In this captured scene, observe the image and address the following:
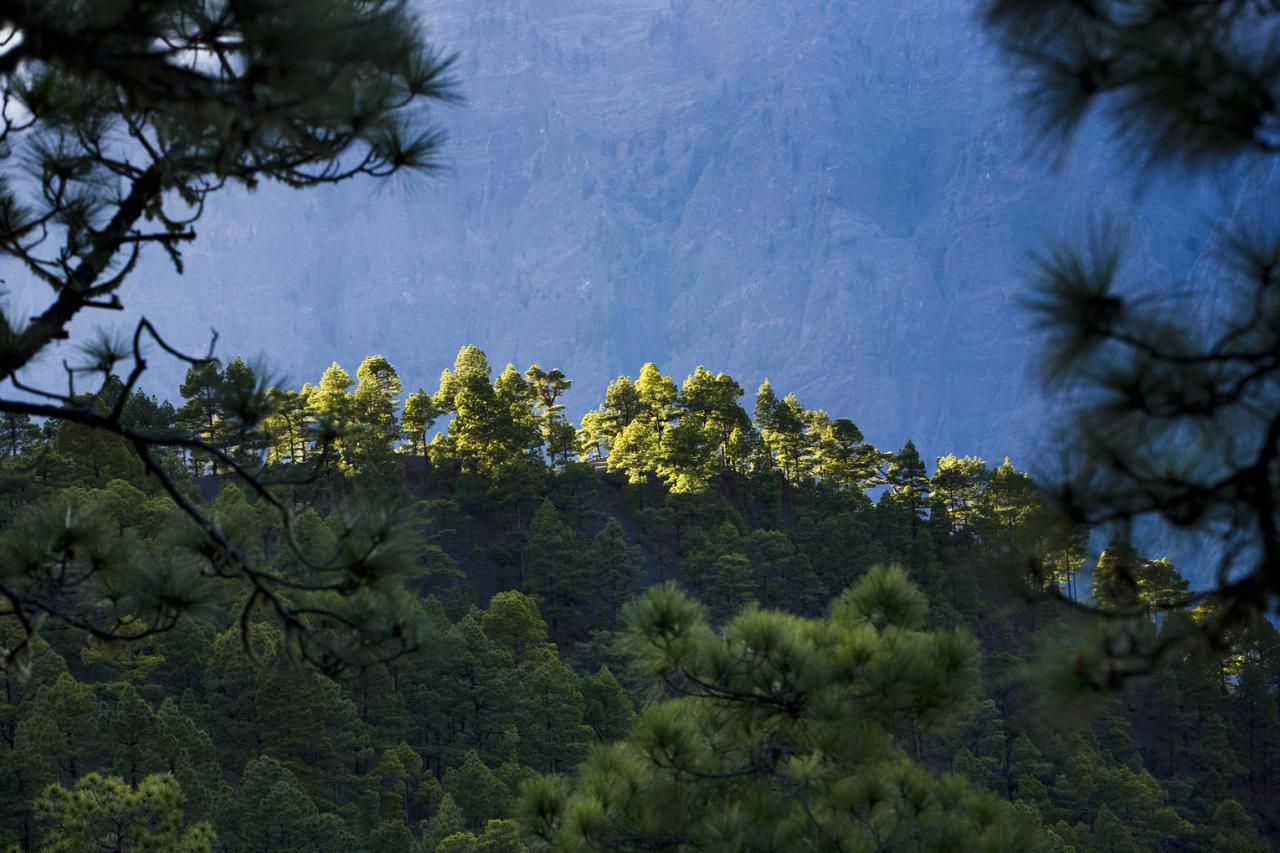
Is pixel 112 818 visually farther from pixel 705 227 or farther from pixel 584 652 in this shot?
pixel 705 227

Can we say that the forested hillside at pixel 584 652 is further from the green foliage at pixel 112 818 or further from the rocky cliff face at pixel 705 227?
the rocky cliff face at pixel 705 227

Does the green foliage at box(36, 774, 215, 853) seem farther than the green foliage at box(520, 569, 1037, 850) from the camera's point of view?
Yes

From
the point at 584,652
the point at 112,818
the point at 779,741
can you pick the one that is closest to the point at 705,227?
the point at 584,652

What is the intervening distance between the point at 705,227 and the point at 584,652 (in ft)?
398

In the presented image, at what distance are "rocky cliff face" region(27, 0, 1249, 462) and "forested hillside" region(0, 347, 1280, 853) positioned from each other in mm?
91525

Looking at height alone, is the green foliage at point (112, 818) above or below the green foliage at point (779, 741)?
below

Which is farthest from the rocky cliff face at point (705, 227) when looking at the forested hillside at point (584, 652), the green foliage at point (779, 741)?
the green foliage at point (779, 741)

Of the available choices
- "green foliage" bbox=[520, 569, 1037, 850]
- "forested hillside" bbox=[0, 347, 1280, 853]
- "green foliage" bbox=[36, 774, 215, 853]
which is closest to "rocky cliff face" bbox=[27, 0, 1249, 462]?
"forested hillside" bbox=[0, 347, 1280, 853]

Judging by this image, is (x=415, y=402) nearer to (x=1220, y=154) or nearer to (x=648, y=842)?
(x=648, y=842)

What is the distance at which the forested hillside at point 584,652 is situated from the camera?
3730 millimetres

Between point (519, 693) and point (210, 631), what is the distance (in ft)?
16.7

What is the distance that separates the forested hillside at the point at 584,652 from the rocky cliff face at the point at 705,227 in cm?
9152

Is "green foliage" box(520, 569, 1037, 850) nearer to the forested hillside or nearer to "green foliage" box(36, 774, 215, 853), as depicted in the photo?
the forested hillside

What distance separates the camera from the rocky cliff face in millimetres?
129125
